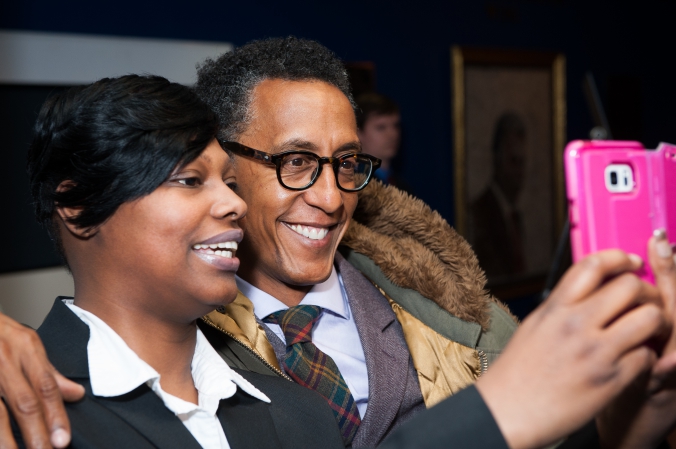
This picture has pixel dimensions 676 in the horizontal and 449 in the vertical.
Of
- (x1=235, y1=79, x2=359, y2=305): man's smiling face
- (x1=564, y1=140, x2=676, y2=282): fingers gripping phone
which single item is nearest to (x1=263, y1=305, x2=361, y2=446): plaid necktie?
(x1=235, y1=79, x2=359, y2=305): man's smiling face

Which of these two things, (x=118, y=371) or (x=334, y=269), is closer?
(x=118, y=371)

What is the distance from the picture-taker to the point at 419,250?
1867 millimetres

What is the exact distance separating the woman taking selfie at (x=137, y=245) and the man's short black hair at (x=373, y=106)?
7.84ft

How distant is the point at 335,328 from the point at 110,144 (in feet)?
2.82

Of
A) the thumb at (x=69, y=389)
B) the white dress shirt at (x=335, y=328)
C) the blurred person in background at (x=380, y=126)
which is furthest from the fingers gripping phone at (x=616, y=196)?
the blurred person in background at (x=380, y=126)

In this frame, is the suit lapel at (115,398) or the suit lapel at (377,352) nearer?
the suit lapel at (115,398)

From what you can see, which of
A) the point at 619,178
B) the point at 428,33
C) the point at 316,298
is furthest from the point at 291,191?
the point at 428,33

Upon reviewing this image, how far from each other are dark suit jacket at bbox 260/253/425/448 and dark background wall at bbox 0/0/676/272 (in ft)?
5.22

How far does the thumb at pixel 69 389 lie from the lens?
100 centimetres

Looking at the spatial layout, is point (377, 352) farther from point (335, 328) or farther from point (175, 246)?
point (175, 246)

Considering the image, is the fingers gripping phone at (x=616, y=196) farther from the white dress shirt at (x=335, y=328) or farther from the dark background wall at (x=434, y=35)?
the dark background wall at (x=434, y=35)

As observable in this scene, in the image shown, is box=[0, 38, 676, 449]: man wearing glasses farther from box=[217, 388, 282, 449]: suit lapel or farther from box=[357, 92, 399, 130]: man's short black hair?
box=[357, 92, 399, 130]: man's short black hair

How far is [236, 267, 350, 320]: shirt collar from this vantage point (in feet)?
5.56

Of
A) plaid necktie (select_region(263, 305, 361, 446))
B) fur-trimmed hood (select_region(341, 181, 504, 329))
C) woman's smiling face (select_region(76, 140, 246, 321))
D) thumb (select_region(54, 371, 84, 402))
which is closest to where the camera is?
thumb (select_region(54, 371, 84, 402))
